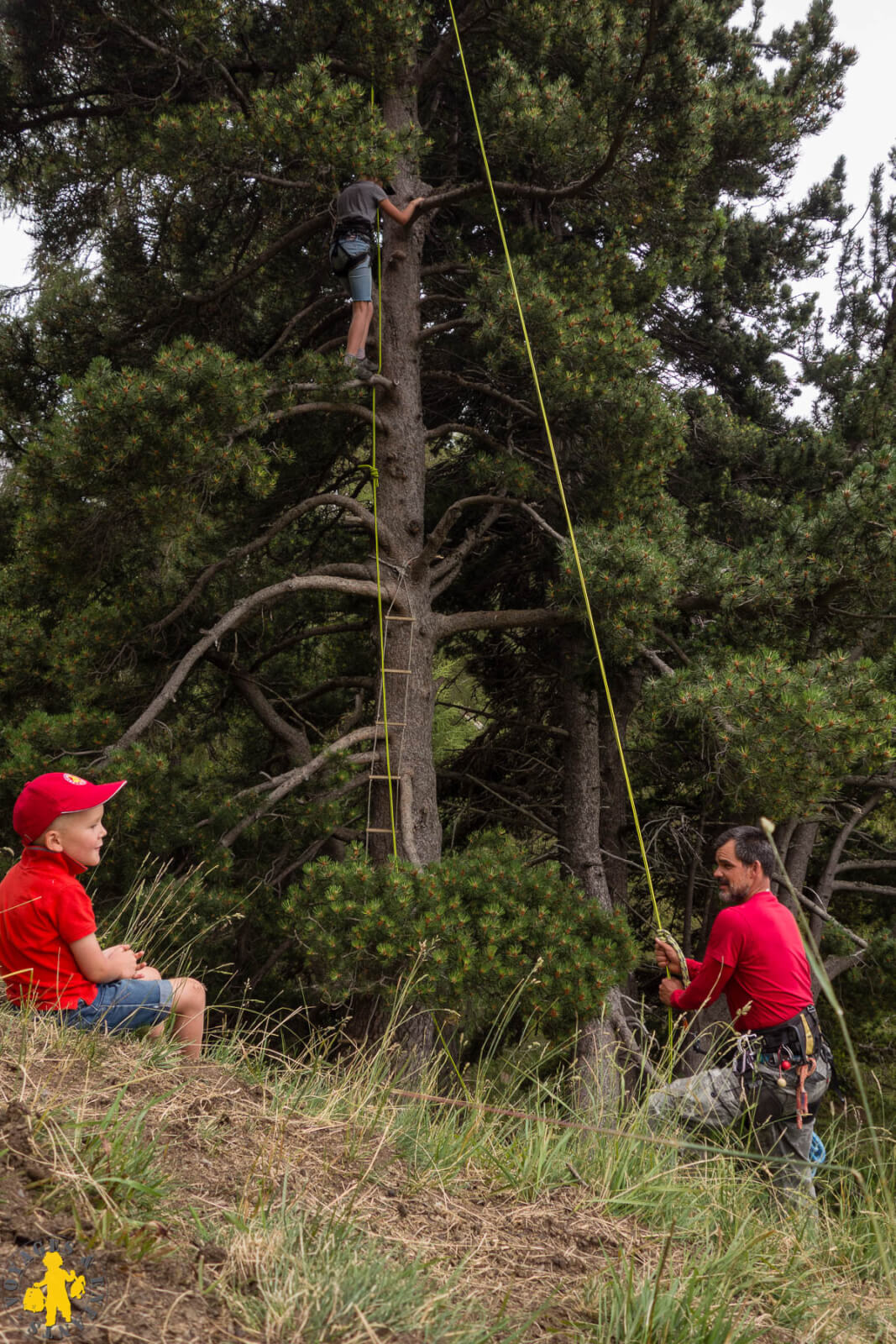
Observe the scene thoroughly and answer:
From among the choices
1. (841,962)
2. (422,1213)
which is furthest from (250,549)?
(841,962)

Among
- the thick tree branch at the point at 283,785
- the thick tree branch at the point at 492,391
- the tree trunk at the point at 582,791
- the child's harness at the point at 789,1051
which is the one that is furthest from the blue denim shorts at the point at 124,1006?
the tree trunk at the point at 582,791

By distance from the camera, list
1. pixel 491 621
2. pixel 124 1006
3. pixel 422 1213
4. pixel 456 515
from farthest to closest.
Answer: pixel 491 621 < pixel 456 515 < pixel 124 1006 < pixel 422 1213

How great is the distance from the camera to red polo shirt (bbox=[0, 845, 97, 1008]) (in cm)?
322

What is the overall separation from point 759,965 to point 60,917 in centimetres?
241

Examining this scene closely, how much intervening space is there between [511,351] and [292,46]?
2.87 m

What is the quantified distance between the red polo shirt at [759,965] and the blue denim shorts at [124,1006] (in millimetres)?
1810

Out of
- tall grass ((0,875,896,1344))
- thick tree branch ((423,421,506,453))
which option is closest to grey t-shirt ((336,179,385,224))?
thick tree branch ((423,421,506,453))

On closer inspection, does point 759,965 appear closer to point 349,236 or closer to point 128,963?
point 128,963

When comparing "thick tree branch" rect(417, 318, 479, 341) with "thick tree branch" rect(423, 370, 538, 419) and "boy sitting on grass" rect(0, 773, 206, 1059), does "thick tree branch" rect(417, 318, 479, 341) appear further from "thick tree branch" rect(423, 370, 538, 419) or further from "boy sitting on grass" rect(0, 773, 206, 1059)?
"boy sitting on grass" rect(0, 773, 206, 1059)

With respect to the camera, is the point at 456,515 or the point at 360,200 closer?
the point at 360,200

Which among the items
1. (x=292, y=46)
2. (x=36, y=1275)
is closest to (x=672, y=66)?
(x=292, y=46)

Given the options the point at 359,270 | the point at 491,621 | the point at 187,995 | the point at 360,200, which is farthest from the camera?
the point at 491,621

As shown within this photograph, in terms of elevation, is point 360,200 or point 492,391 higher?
point 360,200

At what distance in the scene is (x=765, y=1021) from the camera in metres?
3.77
